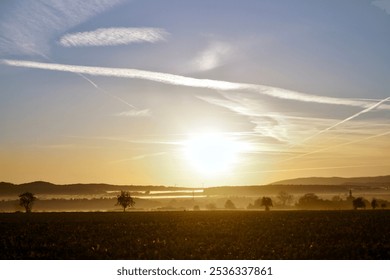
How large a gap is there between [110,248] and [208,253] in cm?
808

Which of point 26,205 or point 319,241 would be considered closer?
point 319,241

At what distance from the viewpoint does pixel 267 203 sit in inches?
7726

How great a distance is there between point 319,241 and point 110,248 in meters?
17.4

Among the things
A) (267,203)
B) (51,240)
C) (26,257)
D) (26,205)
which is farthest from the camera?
(267,203)

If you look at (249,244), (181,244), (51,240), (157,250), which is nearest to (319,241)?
(249,244)

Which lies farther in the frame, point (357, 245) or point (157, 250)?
point (357, 245)

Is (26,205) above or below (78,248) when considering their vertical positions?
above

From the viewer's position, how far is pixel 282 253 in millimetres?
31938
